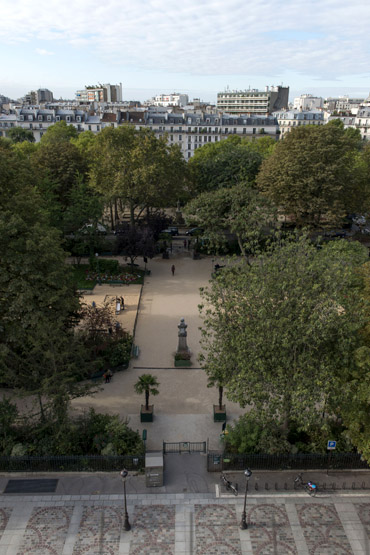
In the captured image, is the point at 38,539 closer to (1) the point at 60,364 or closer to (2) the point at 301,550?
(1) the point at 60,364

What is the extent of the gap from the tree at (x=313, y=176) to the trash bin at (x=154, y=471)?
3073 cm

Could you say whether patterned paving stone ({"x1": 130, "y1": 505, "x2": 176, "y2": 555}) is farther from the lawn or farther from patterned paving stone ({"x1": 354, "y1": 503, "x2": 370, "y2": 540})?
the lawn

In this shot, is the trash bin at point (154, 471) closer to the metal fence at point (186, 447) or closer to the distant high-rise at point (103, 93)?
the metal fence at point (186, 447)

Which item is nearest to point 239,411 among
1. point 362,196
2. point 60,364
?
point 60,364

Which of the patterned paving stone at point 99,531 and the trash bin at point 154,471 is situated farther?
the trash bin at point 154,471

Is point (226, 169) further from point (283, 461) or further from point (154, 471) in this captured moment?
point (154, 471)

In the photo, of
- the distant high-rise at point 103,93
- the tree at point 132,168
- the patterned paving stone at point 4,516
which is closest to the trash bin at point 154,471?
the patterned paving stone at point 4,516

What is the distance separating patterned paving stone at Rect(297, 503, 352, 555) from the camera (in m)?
15.9

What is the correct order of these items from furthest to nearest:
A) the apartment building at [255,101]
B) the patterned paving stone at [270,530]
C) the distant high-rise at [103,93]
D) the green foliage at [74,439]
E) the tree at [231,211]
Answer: the distant high-rise at [103,93] < the apartment building at [255,101] < the tree at [231,211] < the green foliage at [74,439] < the patterned paving stone at [270,530]

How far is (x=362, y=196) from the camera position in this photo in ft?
156

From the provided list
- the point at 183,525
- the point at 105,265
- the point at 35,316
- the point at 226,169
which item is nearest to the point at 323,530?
the point at 183,525

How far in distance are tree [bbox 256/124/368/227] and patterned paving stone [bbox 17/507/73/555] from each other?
111 feet

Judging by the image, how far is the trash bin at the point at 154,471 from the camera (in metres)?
18.1

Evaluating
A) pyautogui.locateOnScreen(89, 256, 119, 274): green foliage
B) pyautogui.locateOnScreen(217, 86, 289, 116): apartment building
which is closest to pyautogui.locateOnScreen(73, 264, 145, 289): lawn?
pyautogui.locateOnScreen(89, 256, 119, 274): green foliage
